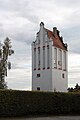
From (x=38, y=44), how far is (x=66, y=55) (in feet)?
19.6

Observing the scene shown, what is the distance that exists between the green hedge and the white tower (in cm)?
1876

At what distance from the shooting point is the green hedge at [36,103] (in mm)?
25156

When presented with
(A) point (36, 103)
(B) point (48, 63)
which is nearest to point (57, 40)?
(B) point (48, 63)

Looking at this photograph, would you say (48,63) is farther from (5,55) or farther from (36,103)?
(36,103)

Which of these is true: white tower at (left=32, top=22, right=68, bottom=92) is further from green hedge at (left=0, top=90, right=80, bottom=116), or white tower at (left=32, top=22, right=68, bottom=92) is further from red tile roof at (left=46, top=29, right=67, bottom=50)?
green hedge at (left=0, top=90, right=80, bottom=116)

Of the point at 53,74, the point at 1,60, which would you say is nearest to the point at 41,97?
the point at 1,60

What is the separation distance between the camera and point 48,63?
5112cm

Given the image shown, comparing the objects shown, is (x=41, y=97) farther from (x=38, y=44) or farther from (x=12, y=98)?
(x=38, y=44)

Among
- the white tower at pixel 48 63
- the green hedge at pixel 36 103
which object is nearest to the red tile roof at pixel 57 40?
the white tower at pixel 48 63

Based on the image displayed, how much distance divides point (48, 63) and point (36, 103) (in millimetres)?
23802

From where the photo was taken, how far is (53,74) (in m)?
50.6

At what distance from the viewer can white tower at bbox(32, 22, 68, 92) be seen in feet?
167

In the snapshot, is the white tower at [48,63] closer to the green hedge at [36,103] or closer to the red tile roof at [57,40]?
the red tile roof at [57,40]

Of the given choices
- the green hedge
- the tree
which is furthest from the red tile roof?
the green hedge
